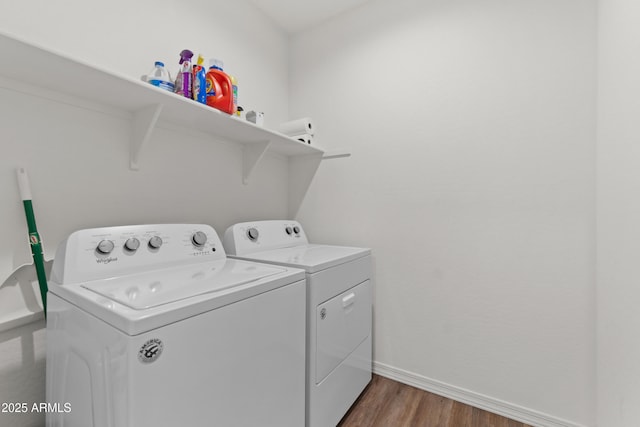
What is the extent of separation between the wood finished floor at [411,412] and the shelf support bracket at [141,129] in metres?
1.65

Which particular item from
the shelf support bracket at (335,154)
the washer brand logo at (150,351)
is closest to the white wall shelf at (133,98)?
the shelf support bracket at (335,154)

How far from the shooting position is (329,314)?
1.29m

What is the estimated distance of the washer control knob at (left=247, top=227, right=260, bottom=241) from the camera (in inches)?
63.3

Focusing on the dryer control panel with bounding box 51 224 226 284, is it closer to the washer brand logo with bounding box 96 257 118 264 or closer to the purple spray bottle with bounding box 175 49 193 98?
the washer brand logo with bounding box 96 257 118 264

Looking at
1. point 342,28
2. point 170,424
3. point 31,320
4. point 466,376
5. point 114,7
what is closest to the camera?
point 170,424

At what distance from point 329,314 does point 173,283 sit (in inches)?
27.3

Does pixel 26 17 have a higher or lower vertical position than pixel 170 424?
higher

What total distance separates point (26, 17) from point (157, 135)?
0.56 m

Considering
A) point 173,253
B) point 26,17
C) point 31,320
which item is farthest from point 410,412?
point 26,17

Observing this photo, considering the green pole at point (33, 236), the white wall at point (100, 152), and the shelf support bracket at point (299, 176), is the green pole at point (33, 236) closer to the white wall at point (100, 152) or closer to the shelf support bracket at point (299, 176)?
the white wall at point (100, 152)

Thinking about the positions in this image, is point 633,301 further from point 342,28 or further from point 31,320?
point 342,28

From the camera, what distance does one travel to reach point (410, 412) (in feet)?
4.91

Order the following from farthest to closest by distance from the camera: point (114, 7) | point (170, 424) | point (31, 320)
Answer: point (114, 7) < point (31, 320) < point (170, 424)

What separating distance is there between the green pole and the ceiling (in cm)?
179
